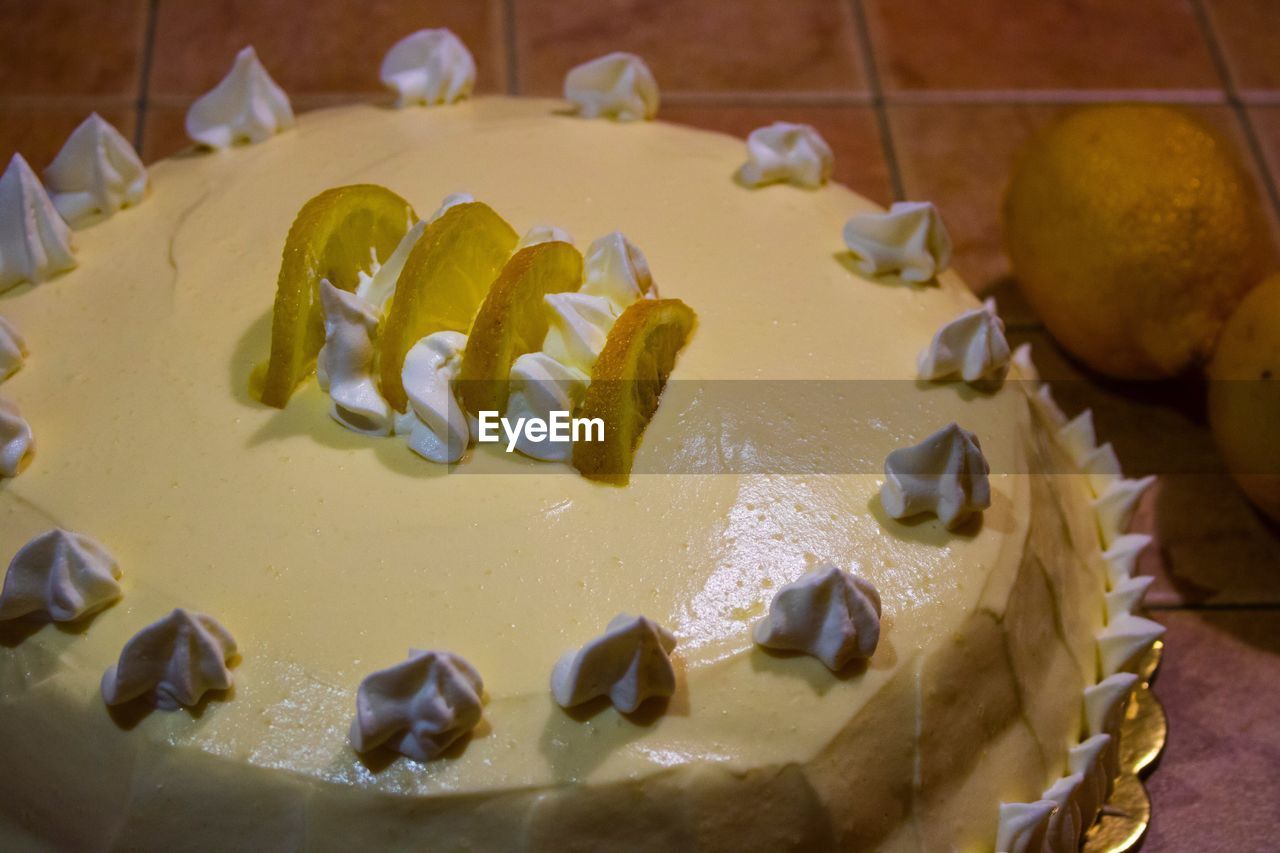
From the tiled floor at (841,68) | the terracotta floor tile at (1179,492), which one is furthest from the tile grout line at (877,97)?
the terracotta floor tile at (1179,492)

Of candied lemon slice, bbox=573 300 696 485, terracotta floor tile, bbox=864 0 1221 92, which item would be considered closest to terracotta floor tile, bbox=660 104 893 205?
terracotta floor tile, bbox=864 0 1221 92

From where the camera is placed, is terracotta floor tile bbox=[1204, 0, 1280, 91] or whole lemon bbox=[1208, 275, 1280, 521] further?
terracotta floor tile bbox=[1204, 0, 1280, 91]

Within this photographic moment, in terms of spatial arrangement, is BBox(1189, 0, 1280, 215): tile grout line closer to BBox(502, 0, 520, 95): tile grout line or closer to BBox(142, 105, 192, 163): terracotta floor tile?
BBox(502, 0, 520, 95): tile grout line

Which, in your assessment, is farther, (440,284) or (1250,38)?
→ (1250,38)

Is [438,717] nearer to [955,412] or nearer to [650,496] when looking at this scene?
[650,496]

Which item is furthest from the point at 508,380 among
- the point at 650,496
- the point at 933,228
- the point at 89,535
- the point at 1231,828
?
the point at 1231,828

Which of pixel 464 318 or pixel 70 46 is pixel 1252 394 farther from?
pixel 70 46

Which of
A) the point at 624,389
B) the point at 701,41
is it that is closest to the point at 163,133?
the point at 701,41
